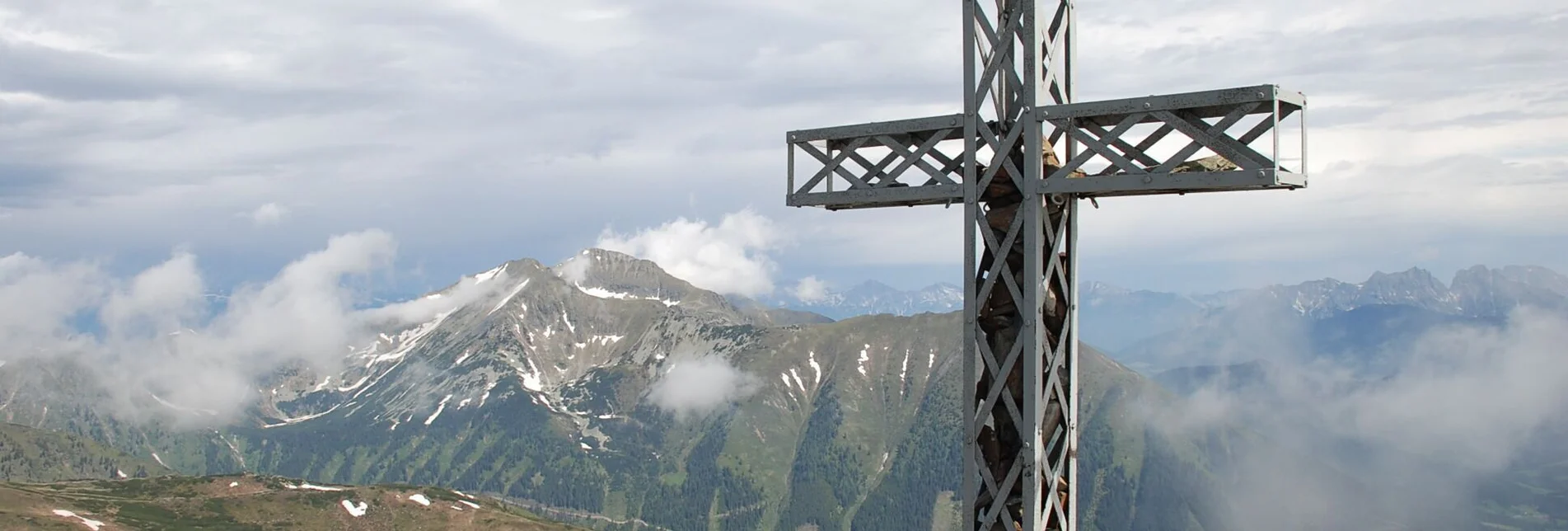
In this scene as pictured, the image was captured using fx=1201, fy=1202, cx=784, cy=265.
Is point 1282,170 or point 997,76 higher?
point 997,76

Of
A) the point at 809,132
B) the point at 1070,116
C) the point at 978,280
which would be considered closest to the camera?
the point at 1070,116

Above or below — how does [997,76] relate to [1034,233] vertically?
above

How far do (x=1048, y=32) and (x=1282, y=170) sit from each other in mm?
2205

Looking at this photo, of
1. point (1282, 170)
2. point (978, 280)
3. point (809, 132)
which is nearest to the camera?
point (1282, 170)

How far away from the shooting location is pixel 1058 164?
372 inches

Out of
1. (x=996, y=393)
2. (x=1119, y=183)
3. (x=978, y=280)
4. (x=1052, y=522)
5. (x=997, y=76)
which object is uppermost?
(x=997, y=76)

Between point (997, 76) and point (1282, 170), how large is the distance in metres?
2.27

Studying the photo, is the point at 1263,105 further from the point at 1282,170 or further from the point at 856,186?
the point at 856,186

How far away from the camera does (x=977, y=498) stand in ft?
32.1

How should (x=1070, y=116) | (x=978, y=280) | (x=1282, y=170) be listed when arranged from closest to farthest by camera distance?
(x=1282, y=170)
(x=1070, y=116)
(x=978, y=280)

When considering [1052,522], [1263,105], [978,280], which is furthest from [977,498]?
→ [1263,105]

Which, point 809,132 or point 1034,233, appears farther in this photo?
point 809,132

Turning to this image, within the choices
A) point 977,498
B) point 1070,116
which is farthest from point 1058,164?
point 977,498

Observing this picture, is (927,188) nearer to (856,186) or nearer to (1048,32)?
(856,186)
